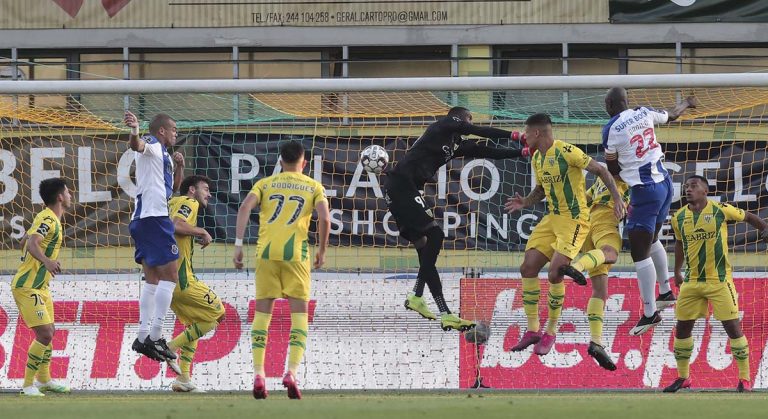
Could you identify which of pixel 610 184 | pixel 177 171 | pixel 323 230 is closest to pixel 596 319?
pixel 610 184

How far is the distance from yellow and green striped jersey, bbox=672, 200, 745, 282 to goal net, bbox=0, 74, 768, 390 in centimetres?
116

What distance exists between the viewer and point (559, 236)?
11617 millimetres

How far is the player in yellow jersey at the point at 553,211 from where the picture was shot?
37.9 ft

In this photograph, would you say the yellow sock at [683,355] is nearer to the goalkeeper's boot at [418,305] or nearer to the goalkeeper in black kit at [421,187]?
the goalkeeper in black kit at [421,187]

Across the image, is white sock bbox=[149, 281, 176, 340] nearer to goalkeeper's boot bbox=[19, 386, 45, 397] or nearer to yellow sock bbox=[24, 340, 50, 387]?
yellow sock bbox=[24, 340, 50, 387]

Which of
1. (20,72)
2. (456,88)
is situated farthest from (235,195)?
(20,72)

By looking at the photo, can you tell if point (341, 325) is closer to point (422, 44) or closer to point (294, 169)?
point (294, 169)

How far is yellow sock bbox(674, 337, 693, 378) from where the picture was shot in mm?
12828

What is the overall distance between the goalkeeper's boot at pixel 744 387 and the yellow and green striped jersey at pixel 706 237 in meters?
1.04

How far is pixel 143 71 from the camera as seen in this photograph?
71.4 feet

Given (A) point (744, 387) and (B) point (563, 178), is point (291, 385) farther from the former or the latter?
(A) point (744, 387)

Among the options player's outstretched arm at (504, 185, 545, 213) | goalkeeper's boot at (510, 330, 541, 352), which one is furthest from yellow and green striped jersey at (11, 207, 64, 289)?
goalkeeper's boot at (510, 330, 541, 352)

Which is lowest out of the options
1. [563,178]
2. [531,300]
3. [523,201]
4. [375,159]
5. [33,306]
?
[33,306]

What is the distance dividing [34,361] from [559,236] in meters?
5.20
